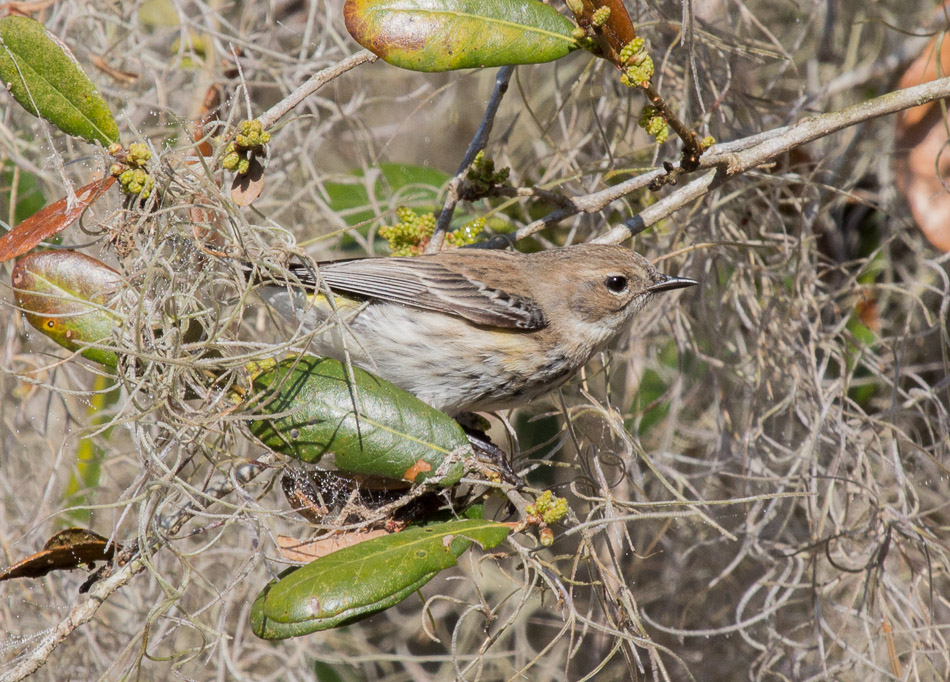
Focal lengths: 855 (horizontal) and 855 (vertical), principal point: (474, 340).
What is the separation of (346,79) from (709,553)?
307cm

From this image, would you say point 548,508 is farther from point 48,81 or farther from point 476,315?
point 48,81

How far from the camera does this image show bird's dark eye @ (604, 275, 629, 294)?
355 cm

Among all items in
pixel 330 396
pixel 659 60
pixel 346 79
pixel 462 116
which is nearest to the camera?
pixel 330 396

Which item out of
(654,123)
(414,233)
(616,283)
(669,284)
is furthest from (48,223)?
(669,284)

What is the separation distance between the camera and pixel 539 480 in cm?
464

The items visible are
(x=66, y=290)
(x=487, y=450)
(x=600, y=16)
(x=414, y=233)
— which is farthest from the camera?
(x=414, y=233)

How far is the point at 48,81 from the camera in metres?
2.37

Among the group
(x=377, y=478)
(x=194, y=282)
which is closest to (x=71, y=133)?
(x=194, y=282)

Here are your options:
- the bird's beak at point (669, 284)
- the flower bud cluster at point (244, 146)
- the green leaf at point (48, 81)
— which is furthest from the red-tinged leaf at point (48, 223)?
the bird's beak at point (669, 284)

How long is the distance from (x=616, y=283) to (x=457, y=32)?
4.95ft

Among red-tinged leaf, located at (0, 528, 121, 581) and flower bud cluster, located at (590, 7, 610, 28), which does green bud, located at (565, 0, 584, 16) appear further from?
red-tinged leaf, located at (0, 528, 121, 581)

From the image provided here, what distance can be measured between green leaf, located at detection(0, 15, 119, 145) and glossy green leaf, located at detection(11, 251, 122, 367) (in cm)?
37

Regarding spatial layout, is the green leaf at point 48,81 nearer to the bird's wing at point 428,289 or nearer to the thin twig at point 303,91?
the thin twig at point 303,91

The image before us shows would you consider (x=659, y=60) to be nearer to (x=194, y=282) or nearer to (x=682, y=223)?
(x=682, y=223)
